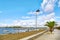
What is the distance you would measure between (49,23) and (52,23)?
1002mm

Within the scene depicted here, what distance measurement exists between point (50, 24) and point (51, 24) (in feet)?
1.55

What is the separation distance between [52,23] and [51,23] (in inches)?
14.2

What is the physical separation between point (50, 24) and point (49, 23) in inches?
21.5

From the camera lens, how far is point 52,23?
66.1 metres

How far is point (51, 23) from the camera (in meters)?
66.3

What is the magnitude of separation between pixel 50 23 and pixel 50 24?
35 centimetres

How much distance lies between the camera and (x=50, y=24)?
66250 mm

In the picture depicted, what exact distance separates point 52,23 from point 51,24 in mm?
540

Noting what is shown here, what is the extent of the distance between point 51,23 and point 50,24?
0.47 metres

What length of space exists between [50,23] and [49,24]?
472 mm

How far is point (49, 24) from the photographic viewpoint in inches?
2611

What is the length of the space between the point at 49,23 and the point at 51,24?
2.39 ft

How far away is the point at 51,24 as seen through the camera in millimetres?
65875

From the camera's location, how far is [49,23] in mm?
66000
